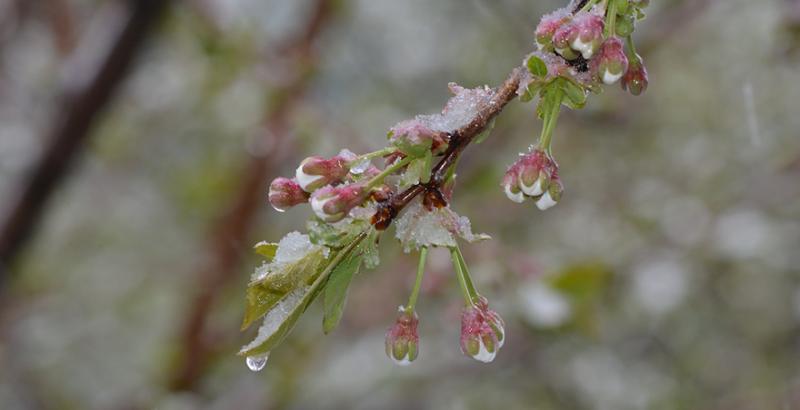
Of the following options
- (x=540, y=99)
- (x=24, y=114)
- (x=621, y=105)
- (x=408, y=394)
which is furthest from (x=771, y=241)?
(x=24, y=114)

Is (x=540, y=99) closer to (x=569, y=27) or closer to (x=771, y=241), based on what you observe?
(x=569, y=27)

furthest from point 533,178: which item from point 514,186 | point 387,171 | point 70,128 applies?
point 70,128

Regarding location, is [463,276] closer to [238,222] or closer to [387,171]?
[387,171]

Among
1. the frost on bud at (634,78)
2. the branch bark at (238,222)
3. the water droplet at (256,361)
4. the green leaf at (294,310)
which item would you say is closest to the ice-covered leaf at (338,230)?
the green leaf at (294,310)

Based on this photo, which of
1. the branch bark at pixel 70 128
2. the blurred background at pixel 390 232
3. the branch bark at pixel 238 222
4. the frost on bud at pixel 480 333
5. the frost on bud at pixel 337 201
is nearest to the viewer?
the frost on bud at pixel 337 201

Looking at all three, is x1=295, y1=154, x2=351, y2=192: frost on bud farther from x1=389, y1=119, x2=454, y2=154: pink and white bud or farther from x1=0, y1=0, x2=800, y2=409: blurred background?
x1=0, y1=0, x2=800, y2=409: blurred background

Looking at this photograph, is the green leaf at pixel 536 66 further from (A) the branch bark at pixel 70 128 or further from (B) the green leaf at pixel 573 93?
(A) the branch bark at pixel 70 128
